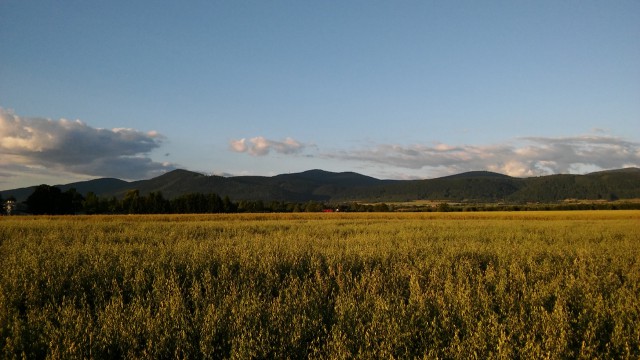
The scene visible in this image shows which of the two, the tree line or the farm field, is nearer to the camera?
the farm field

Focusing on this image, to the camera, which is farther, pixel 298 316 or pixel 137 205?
pixel 137 205

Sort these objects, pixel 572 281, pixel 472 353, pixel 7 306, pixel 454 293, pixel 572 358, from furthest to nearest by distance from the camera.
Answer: pixel 572 281, pixel 454 293, pixel 7 306, pixel 572 358, pixel 472 353

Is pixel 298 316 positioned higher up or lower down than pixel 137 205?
lower down

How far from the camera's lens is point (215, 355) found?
5082 mm

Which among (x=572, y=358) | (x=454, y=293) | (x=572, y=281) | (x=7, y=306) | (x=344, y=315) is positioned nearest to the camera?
(x=572, y=358)

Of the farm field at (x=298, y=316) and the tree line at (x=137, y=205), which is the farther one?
the tree line at (x=137, y=205)

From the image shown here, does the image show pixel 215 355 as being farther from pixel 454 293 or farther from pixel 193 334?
pixel 454 293

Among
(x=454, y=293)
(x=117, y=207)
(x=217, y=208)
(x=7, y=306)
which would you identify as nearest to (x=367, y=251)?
(x=454, y=293)

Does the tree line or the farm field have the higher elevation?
the tree line

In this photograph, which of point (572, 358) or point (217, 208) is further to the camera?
point (217, 208)

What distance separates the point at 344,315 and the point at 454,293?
2.30 meters

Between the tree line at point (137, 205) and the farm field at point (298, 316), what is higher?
the tree line at point (137, 205)

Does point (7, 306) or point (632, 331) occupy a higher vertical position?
point (7, 306)

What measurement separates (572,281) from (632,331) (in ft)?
5.69
